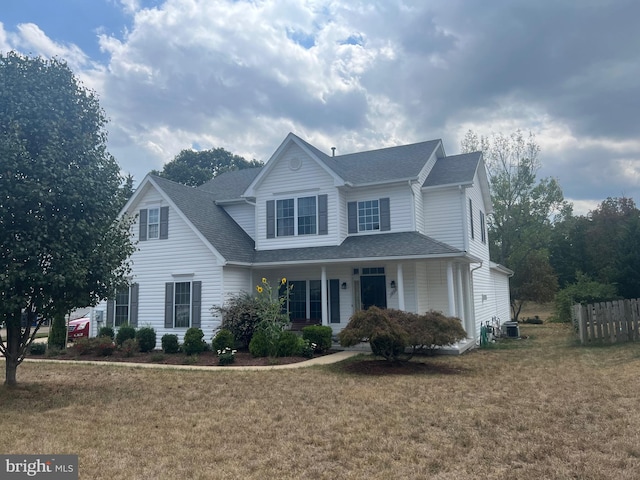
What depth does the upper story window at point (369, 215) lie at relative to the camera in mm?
16906

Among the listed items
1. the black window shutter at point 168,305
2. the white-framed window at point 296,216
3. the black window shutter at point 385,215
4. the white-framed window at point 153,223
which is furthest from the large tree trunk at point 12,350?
the black window shutter at point 385,215

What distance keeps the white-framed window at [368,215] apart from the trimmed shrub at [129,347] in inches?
363

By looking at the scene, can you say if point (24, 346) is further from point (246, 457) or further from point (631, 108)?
point (631, 108)

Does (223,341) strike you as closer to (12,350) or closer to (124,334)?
(124,334)

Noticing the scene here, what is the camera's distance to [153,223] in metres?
17.4

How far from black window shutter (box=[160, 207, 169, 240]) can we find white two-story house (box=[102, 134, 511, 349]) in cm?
4

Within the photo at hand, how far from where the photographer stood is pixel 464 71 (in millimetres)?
15633

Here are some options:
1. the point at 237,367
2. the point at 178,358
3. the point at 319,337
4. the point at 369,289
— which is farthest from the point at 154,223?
the point at 369,289

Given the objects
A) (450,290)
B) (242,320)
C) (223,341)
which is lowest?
(223,341)

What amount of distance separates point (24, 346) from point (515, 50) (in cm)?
1622

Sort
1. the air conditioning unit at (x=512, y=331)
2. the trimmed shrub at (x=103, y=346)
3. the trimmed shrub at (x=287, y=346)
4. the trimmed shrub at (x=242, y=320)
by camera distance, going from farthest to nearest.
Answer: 1. the air conditioning unit at (x=512, y=331)
2. the trimmed shrub at (x=103, y=346)
3. the trimmed shrub at (x=242, y=320)
4. the trimmed shrub at (x=287, y=346)

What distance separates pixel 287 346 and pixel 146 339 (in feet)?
18.4

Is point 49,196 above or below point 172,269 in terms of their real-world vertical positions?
above

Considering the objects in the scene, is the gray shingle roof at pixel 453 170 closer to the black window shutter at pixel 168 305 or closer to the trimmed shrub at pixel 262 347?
the trimmed shrub at pixel 262 347
